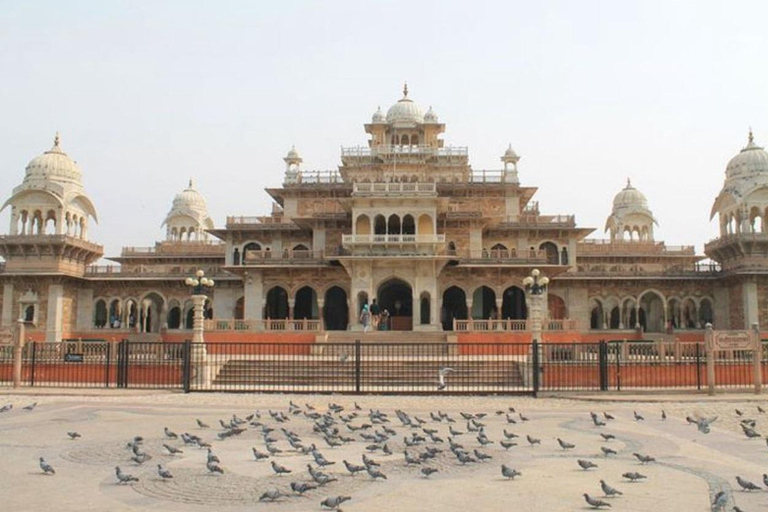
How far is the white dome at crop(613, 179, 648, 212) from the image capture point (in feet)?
200

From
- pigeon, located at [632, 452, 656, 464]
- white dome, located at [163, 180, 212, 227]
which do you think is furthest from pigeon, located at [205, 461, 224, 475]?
white dome, located at [163, 180, 212, 227]

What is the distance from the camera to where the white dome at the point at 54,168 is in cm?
4559

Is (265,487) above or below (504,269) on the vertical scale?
below

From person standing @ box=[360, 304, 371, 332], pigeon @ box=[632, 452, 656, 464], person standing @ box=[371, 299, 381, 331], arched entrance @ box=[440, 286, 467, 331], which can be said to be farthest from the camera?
arched entrance @ box=[440, 286, 467, 331]

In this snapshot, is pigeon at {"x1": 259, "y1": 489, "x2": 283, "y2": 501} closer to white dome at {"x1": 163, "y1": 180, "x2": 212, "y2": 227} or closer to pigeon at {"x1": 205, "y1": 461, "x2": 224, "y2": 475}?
pigeon at {"x1": 205, "y1": 461, "x2": 224, "y2": 475}

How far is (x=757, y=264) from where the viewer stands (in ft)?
132

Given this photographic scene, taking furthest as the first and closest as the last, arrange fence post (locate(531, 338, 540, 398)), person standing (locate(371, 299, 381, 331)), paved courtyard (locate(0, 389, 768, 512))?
person standing (locate(371, 299, 381, 331)) → fence post (locate(531, 338, 540, 398)) → paved courtyard (locate(0, 389, 768, 512))

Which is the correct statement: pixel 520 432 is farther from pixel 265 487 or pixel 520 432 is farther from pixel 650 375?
pixel 650 375

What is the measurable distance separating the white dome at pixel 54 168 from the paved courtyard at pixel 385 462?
33.6 meters

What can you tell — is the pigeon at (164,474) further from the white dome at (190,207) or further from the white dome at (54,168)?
the white dome at (190,207)

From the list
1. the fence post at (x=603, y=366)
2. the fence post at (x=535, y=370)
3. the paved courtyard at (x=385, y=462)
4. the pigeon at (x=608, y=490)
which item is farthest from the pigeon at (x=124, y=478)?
the fence post at (x=603, y=366)

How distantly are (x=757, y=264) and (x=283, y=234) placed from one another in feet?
83.6

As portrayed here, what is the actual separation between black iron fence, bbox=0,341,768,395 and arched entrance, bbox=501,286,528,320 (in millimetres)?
18175

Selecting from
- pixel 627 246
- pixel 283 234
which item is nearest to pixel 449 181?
pixel 283 234
